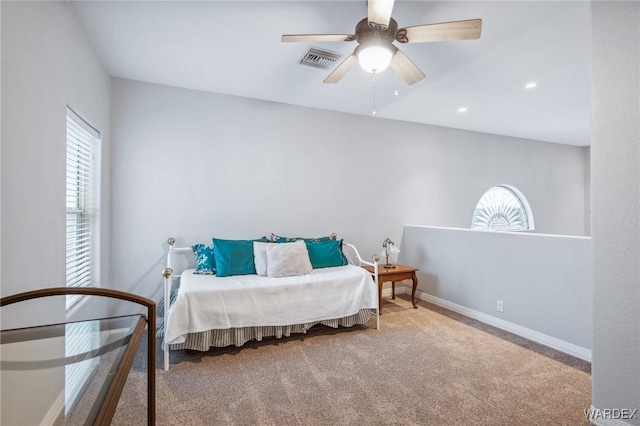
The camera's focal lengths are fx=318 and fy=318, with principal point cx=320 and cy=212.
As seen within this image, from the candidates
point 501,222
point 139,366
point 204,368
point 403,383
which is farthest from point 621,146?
point 501,222

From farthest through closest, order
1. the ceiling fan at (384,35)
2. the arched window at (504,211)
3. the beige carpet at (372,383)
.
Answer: the arched window at (504,211) → the beige carpet at (372,383) → the ceiling fan at (384,35)

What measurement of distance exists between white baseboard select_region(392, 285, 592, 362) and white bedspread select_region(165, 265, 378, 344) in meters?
1.25

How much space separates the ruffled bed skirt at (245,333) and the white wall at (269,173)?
1112 millimetres

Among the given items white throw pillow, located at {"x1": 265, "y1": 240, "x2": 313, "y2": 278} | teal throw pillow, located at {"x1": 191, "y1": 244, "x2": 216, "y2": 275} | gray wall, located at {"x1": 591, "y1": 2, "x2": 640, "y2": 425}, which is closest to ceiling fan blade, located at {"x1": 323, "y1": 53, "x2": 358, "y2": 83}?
gray wall, located at {"x1": 591, "y1": 2, "x2": 640, "y2": 425}

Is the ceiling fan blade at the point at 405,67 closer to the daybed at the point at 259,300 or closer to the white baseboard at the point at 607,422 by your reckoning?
the daybed at the point at 259,300

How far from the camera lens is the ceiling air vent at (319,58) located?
2.79 meters

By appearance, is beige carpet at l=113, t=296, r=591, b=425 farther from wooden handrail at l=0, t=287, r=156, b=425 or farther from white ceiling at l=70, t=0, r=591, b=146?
white ceiling at l=70, t=0, r=591, b=146

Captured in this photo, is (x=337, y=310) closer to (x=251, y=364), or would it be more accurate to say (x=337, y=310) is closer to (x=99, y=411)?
(x=251, y=364)

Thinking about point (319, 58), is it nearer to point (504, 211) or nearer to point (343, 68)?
point (343, 68)

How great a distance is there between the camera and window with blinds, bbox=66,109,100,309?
8.17ft

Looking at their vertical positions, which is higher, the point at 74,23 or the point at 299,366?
the point at 74,23

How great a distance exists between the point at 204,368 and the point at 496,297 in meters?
2.99

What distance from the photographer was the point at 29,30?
172 centimetres

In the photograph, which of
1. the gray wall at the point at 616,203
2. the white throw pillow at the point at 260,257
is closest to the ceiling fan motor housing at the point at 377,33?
the gray wall at the point at 616,203
